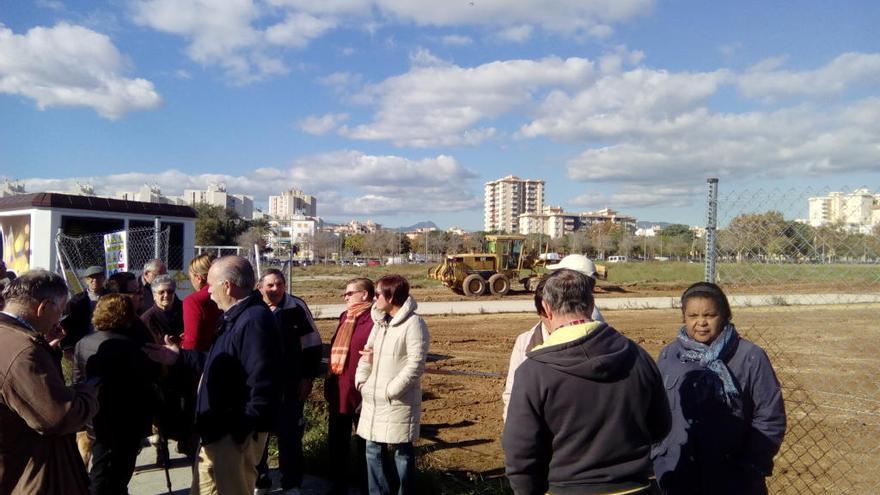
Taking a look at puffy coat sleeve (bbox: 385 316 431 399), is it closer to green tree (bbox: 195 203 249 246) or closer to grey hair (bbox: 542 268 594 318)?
grey hair (bbox: 542 268 594 318)

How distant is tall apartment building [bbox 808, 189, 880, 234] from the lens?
11.2 ft

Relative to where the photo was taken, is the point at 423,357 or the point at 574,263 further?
the point at 423,357

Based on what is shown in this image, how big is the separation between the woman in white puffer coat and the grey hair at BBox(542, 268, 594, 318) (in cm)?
168

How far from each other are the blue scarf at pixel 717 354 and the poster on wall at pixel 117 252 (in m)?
7.39

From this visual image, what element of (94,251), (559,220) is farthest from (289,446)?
(559,220)

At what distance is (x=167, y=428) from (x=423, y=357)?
182cm

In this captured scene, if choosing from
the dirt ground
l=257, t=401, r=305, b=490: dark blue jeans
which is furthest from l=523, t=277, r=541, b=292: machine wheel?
l=257, t=401, r=305, b=490: dark blue jeans

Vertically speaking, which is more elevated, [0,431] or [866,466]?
[0,431]

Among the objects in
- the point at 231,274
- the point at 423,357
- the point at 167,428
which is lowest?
the point at 167,428

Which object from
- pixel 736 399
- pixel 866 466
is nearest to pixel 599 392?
pixel 736 399

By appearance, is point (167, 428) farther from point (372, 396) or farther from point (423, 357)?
point (423, 357)

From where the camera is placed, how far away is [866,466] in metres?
5.18

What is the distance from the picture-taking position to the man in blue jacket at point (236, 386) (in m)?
3.14

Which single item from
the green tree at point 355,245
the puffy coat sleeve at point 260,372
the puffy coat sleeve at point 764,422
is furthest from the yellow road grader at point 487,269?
the green tree at point 355,245
